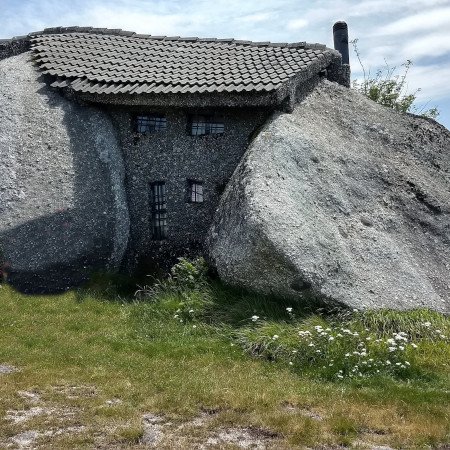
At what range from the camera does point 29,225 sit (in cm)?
1200

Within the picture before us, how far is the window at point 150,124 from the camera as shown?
13594 millimetres

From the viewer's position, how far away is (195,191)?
43.0 ft

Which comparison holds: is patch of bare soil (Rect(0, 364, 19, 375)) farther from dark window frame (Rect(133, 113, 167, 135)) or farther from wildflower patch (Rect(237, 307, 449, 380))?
dark window frame (Rect(133, 113, 167, 135))

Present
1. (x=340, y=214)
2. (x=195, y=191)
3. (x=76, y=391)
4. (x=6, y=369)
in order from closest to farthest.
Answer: (x=76, y=391), (x=6, y=369), (x=340, y=214), (x=195, y=191)

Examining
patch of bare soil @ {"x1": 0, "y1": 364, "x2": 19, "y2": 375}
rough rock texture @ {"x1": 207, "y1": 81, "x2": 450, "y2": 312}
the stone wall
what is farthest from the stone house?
patch of bare soil @ {"x1": 0, "y1": 364, "x2": 19, "y2": 375}

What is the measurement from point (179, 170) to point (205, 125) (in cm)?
108

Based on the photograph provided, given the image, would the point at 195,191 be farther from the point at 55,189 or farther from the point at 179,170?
the point at 55,189

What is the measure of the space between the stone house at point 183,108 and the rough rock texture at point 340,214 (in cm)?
97

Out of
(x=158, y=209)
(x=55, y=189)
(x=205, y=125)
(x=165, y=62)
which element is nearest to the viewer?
(x=55, y=189)

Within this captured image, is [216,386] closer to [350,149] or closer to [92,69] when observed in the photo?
[350,149]

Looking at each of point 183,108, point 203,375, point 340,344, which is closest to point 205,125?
point 183,108

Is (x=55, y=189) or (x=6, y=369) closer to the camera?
(x=6, y=369)

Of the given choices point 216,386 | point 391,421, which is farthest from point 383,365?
point 216,386

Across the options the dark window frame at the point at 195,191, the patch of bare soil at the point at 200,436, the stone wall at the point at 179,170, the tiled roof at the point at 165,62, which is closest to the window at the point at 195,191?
the dark window frame at the point at 195,191
